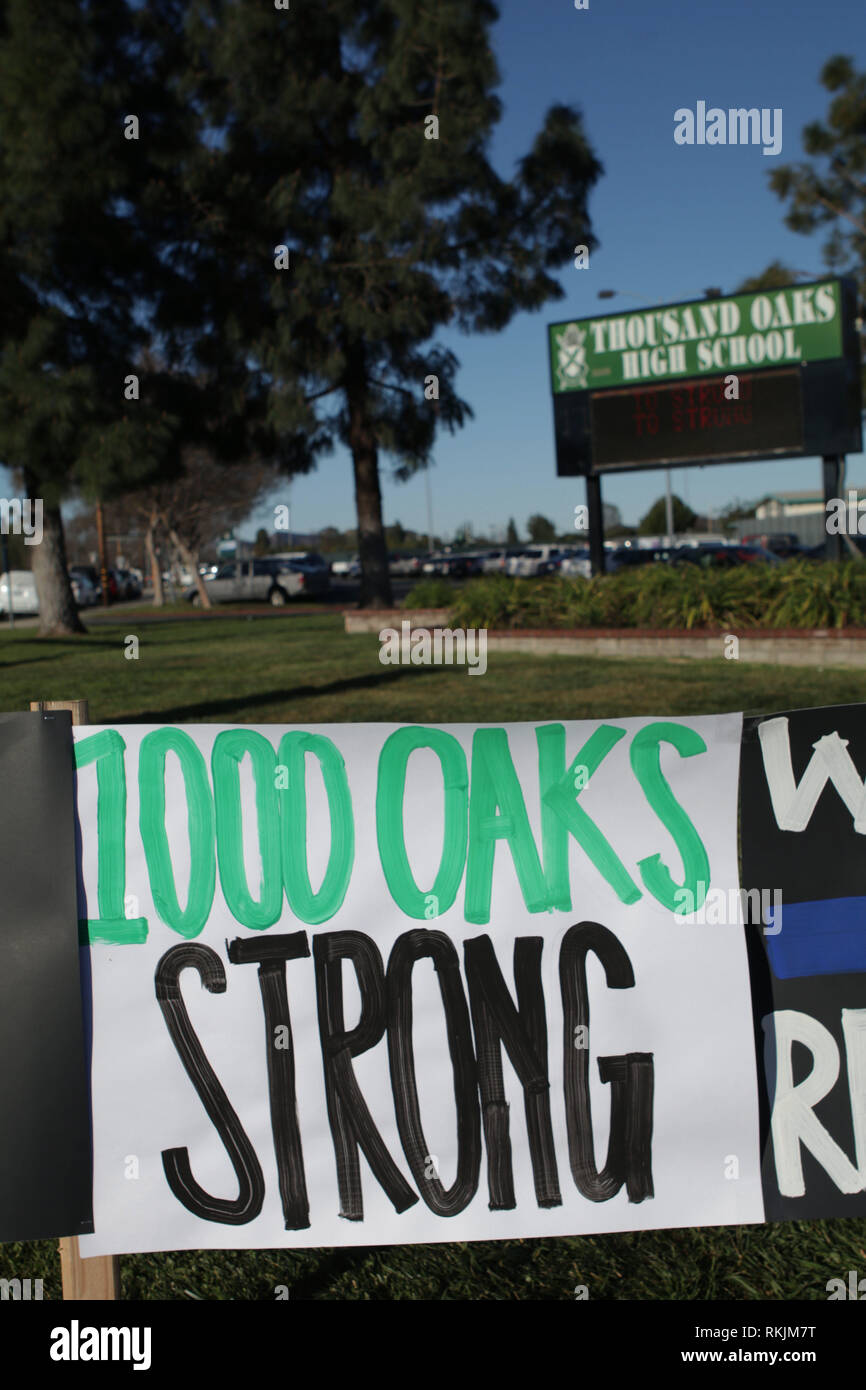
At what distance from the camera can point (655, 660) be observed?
13125mm

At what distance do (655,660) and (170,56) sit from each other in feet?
54.8

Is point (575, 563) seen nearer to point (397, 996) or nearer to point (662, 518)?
point (397, 996)

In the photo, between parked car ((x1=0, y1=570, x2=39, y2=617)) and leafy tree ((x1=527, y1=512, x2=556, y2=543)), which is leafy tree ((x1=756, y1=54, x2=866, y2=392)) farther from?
leafy tree ((x1=527, y1=512, x2=556, y2=543))

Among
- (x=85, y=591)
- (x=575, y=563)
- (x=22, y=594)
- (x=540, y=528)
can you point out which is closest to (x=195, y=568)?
(x=22, y=594)

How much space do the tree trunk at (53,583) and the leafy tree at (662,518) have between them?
6482cm

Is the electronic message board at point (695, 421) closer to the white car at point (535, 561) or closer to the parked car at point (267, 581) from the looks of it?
the parked car at point (267, 581)

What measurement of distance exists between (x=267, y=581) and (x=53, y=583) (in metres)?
15.8

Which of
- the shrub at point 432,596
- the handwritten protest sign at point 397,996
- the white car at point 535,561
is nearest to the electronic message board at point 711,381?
the shrub at point 432,596

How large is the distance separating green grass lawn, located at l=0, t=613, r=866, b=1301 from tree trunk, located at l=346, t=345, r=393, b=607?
1454mm

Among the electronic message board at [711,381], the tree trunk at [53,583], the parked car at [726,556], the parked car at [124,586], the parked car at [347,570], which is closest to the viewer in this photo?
the electronic message board at [711,381]

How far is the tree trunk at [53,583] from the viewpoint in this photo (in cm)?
2133

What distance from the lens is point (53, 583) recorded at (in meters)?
21.5
